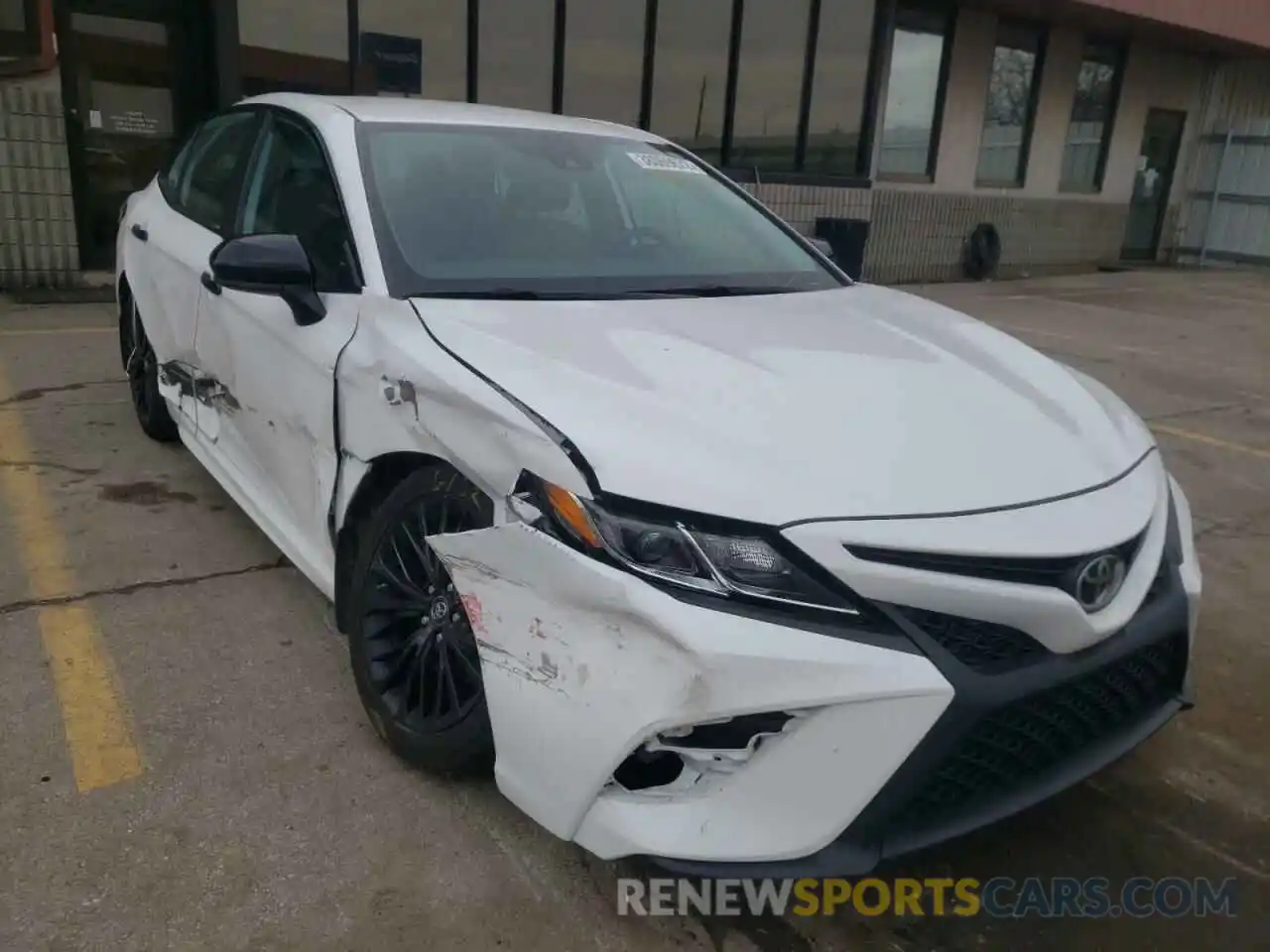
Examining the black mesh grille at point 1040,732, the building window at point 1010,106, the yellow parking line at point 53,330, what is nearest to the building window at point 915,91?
the building window at point 1010,106

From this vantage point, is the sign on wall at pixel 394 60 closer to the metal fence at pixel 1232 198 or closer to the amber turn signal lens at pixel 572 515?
the amber turn signal lens at pixel 572 515

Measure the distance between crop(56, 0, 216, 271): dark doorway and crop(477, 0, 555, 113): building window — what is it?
2.43m

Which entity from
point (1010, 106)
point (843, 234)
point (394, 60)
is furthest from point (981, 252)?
point (394, 60)

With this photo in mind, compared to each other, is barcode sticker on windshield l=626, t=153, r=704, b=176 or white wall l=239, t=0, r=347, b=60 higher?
white wall l=239, t=0, r=347, b=60

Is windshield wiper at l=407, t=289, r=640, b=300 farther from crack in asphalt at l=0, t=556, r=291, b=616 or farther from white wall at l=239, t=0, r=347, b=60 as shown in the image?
white wall at l=239, t=0, r=347, b=60

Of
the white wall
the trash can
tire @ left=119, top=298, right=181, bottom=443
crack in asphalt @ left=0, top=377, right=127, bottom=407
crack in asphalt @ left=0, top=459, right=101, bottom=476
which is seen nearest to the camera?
crack in asphalt @ left=0, top=459, right=101, bottom=476

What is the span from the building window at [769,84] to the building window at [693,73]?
252mm

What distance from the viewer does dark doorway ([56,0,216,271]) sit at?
26.4 ft

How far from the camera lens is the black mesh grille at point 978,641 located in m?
1.75

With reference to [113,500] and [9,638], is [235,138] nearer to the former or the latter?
[113,500]

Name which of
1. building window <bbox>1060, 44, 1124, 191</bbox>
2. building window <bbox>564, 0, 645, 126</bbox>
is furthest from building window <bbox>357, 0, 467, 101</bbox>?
building window <bbox>1060, 44, 1124, 191</bbox>

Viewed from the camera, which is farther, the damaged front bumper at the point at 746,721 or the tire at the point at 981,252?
the tire at the point at 981,252

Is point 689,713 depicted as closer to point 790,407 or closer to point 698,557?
point 698,557

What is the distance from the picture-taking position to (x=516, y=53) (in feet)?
31.6
